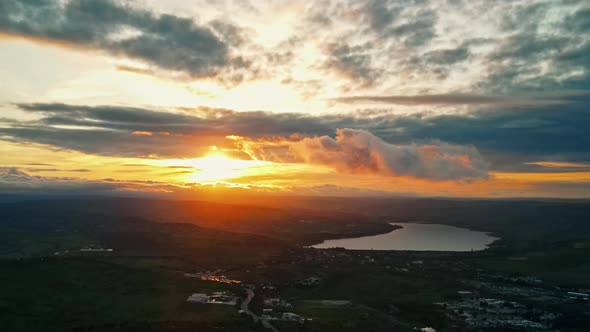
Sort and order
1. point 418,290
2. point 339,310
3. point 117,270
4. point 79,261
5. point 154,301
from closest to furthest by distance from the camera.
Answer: point 339,310
point 154,301
point 418,290
point 117,270
point 79,261

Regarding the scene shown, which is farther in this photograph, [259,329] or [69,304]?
[69,304]

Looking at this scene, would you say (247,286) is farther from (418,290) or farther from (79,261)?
(79,261)

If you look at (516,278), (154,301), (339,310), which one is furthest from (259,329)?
(516,278)

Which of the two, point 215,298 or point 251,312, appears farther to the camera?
point 215,298

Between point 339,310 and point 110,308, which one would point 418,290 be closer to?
point 339,310

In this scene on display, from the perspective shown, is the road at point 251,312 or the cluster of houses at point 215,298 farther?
the cluster of houses at point 215,298

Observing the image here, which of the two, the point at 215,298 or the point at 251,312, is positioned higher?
the point at 251,312

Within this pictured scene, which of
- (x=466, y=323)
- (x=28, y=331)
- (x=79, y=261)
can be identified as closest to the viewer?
(x=28, y=331)

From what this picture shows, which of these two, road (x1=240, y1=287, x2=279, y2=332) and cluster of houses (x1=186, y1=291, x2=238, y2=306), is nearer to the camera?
road (x1=240, y1=287, x2=279, y2=332)

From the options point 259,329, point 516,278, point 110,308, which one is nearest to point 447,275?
point 516,278
